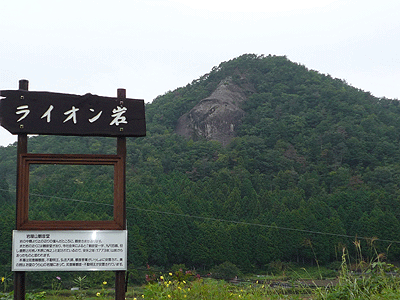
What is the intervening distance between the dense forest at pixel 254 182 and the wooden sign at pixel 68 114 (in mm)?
19432

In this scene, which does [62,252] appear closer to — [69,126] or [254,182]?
[69,126]

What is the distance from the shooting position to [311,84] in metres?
89.5

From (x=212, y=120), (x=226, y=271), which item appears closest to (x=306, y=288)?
(x=226, y=271)

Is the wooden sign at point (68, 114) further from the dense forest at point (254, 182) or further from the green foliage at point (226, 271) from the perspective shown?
the green foliage at point (226, 271)

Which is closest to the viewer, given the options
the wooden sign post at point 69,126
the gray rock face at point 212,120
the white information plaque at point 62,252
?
the white information plaque at point 62,252

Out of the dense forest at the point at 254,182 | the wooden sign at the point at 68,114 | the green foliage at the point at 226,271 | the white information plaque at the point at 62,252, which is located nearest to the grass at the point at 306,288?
the white information plaque at the point at 62,252

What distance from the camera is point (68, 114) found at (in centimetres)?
464

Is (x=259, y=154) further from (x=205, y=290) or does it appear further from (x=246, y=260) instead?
(x=205, y=290)

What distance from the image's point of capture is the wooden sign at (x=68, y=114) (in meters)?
4.55

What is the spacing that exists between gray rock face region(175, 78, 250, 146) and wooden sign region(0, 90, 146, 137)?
70.3 m

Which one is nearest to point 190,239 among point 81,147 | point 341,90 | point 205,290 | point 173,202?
point 173,202

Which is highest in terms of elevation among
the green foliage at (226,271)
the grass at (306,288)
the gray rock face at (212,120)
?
the gray rock face at (212,120)

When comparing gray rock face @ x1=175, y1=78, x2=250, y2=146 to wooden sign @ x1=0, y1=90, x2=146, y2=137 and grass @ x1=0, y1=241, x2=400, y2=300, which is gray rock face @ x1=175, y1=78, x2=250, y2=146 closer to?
grass @ x1=0, y1=241, x2=400, y2=300

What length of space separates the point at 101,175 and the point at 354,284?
165 feet
